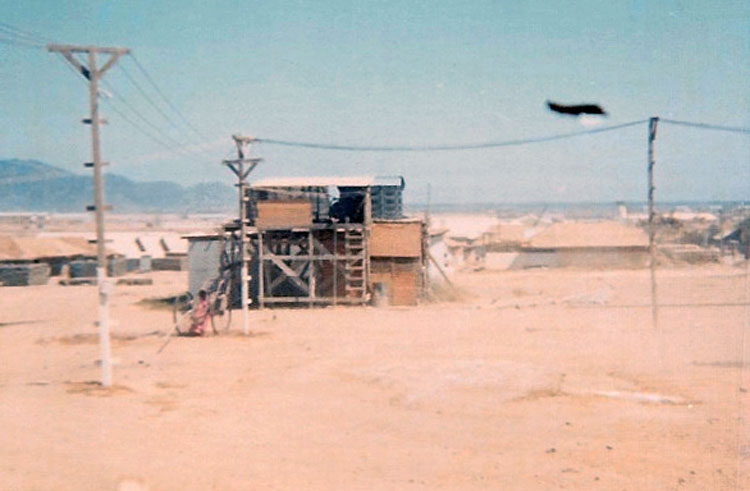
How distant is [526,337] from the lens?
65.0 feet

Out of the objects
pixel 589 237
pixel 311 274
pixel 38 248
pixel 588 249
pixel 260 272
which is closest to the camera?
pixel 260 272

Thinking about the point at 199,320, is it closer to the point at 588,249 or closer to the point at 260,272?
the point at 260,272

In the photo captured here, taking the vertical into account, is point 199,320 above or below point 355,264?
below

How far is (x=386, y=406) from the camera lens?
1211 centimetres

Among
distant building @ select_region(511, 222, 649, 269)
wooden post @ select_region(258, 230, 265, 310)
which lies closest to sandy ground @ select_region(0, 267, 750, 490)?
wooden post @ select_region(258, 230, 265, 310)

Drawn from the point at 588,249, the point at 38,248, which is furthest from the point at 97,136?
the point at 588,249

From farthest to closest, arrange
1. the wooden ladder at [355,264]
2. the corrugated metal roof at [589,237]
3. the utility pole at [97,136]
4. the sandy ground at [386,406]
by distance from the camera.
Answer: the corrugated metal roof at [589,237] < the wooden ladder at [355,264] < the utility pole at [97,136] < the sandy ground at [386,406]

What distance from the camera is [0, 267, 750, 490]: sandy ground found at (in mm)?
8727

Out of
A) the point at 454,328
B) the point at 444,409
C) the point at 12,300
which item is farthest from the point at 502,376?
the point at 12,300

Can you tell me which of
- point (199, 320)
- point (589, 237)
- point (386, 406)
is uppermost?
point (589, 237)

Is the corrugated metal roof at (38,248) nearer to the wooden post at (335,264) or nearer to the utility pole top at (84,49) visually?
the wooden post at (335,264)

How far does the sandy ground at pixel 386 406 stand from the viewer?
8.73 meters

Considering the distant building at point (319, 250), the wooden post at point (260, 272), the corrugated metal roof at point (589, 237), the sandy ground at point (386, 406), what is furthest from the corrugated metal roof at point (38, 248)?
the corrugated metal roof at point (589, 237)

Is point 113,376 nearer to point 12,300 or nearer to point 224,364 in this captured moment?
point 224,364
